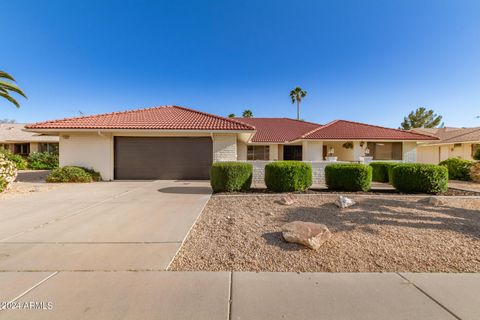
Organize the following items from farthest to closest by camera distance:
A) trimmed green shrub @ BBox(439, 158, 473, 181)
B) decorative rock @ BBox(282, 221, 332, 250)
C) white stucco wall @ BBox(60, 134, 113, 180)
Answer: trimmed green shrub @ BBox(439, 158, 473, 181), white stucco wall @ BBox(60, 134, 113, 180), decorative rock @ BBox(282, 221, 332, 250)

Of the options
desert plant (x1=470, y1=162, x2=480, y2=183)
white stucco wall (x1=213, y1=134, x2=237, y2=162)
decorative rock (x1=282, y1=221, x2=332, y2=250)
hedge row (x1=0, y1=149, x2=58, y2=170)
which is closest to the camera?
decorative rock (x1=282, y1=221, x2=332, y2=250)

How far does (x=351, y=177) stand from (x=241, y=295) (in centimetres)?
736

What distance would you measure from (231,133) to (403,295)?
35.3 ft

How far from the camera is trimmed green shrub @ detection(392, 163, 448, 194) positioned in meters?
8.14

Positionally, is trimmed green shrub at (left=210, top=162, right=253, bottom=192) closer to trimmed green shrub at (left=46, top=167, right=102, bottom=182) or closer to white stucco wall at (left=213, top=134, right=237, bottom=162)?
white stucco wall at (left=213, top=134, right=237, bottom=162)

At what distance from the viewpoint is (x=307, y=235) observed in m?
3.87

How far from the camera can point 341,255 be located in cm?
358

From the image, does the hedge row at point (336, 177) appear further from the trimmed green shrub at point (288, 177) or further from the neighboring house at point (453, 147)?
the neighboring house at point (453, 147)

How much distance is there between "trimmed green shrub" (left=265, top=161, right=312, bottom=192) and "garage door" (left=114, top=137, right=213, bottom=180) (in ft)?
17.4

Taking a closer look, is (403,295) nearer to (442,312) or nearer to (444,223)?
(442,312)

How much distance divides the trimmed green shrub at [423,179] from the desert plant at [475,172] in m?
8.83

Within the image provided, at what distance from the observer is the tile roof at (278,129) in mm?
20828

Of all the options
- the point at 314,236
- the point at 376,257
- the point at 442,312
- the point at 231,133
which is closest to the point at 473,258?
the point at 376,257

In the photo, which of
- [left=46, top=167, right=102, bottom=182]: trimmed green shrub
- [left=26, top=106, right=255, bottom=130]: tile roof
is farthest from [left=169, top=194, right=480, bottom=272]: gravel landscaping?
[left=46, top=167, right=102, bottom=182]: trimmed green shrub
